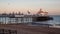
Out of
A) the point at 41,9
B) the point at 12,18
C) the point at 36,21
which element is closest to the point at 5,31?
the point at 41,9

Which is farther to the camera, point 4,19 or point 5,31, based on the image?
point 4,19

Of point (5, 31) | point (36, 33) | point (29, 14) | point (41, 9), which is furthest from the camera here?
point (29, 14)

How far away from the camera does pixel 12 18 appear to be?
11531mm

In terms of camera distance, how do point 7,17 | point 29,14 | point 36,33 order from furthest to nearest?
point 7,17 < point 29,14 < point 36,33

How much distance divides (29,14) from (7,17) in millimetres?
1799

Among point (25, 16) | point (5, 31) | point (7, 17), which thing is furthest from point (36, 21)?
point (5, 31)

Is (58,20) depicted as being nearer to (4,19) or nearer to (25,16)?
(25,16)

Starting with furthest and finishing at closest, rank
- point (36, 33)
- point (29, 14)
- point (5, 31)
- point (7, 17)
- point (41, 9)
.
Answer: point (7, 17) → point (29, 14) → point (41, 9) → point (5, 31) → point (36, 33)

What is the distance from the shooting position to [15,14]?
1101cm

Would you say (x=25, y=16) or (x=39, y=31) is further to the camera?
(x=25, y=16)

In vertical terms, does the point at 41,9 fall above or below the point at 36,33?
above

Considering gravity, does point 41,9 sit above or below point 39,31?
above

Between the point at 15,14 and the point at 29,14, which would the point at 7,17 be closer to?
the point at 15,14

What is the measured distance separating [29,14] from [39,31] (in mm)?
3782
